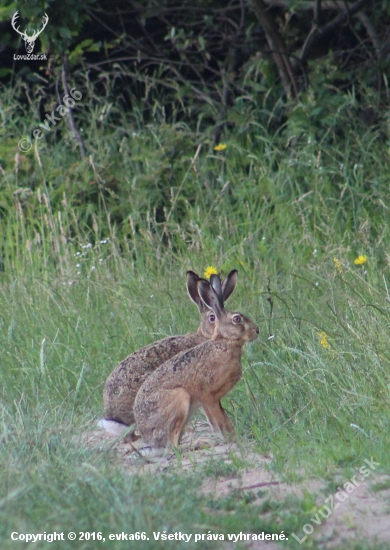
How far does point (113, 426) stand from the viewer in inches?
208

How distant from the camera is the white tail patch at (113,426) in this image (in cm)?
527

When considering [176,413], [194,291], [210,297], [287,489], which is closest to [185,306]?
[194,291]

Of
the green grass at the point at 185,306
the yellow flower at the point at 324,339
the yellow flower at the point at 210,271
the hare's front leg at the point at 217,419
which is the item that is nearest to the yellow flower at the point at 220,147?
the green grass at the point at 185,306

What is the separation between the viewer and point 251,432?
17.2 feet

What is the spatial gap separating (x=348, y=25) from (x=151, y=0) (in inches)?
85.7

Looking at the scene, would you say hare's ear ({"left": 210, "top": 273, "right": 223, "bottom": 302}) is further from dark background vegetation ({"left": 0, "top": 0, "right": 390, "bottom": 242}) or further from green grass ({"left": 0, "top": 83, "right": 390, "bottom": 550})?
dark background vegetation ({"left": 0, "top": 0, "right": 390, "bottom": 242})

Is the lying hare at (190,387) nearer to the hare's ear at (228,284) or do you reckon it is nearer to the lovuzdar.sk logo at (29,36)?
the hare's ear at (228,284)

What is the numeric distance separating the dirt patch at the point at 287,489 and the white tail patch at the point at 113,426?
53 mm

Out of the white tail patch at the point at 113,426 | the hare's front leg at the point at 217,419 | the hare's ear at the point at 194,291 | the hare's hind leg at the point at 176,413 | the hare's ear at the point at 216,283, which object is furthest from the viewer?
the hare's ear at the point at 194,291

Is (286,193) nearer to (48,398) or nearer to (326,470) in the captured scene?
(48,398)

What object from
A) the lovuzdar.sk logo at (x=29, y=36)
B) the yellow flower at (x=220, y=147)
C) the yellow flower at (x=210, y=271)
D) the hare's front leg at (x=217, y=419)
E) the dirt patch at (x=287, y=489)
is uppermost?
the lovuzdar.sk logo at (x=29, y=36)

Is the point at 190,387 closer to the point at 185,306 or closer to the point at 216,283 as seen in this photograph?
the point at 216,283

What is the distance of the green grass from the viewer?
12.7ft

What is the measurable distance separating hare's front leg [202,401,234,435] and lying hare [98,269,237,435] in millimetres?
456
